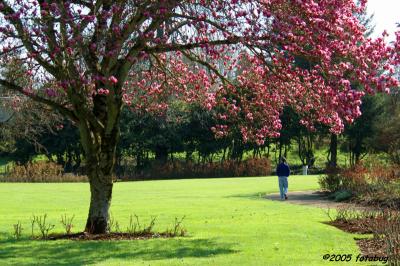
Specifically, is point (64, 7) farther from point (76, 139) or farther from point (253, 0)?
point (76, 139)

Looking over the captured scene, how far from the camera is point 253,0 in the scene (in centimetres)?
1182

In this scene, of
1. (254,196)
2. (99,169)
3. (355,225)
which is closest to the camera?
(99,169)

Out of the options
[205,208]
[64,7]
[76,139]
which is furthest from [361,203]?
[76,139]

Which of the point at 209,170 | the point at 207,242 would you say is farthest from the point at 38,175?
the point at 207,242

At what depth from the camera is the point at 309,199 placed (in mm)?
27484

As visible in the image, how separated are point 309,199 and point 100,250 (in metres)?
16.6

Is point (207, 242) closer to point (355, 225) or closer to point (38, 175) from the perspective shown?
point (355, 225)

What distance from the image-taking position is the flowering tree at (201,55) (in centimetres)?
1117

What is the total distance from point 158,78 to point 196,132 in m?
44.4

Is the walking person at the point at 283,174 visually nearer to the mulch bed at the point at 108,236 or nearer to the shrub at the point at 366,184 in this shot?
the shrub at the point at 366,184

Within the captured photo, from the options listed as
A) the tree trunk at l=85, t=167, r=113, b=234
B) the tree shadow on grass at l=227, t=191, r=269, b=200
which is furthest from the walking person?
the tree trunk at l=85, t=167, r=113, b=234

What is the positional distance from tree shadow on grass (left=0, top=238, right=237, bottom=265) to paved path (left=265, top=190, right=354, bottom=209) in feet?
37.9

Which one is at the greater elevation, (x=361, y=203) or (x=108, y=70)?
(x=108, y=70)

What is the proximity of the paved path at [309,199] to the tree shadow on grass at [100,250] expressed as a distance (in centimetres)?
1156
